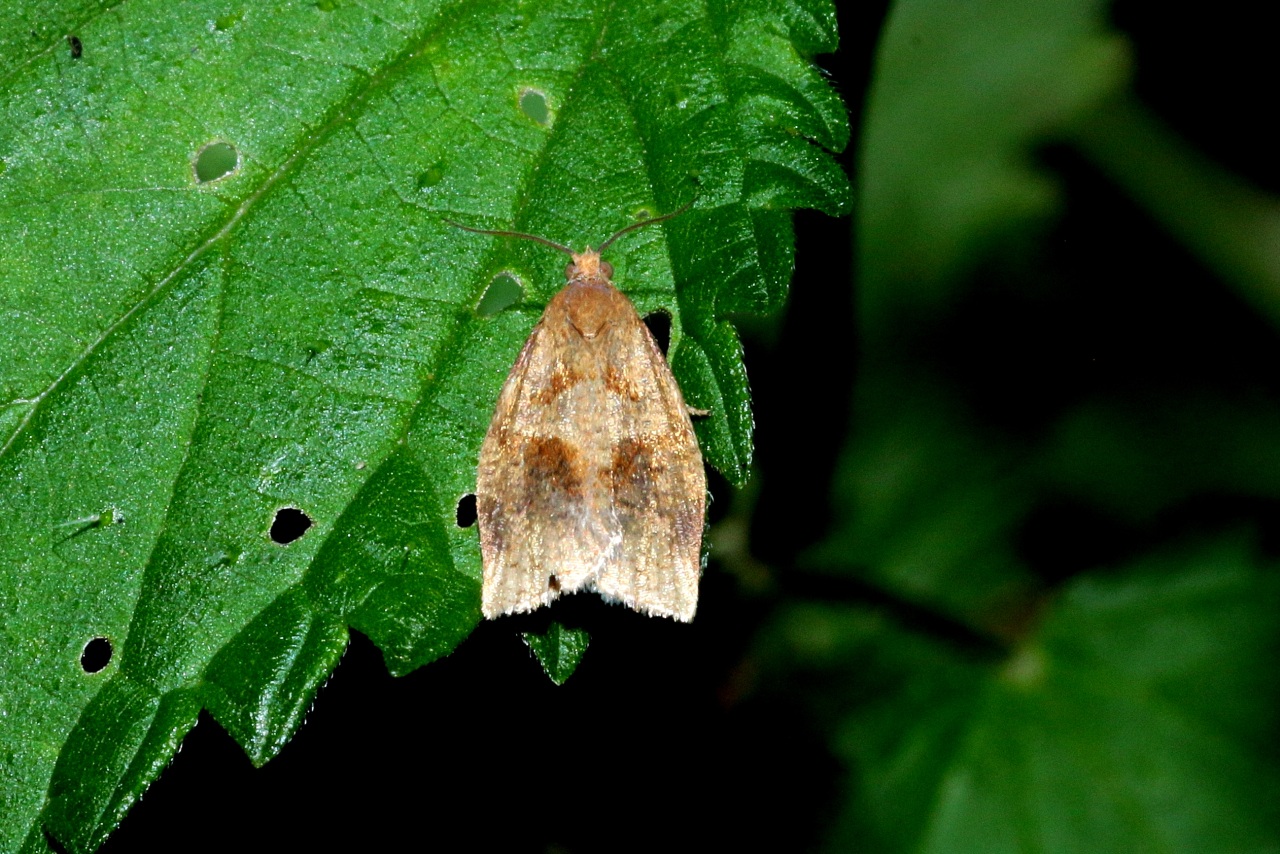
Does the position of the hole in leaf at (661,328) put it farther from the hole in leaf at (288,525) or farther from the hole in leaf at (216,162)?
the hole in leaf at (288,525)

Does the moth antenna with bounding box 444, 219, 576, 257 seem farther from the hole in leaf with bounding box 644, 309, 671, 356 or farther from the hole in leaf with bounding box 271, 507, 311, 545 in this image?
the hole in leaf with bounding box 644, 309, 671, 356

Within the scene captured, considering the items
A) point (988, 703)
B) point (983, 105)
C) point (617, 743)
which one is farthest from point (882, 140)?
point (617, 743)

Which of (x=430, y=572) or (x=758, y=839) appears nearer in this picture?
(x=430, y=572)

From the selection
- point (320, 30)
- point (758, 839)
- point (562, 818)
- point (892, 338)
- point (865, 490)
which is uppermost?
point (320, 30)

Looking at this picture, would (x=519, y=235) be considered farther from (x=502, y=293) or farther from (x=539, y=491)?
(x=539, y=491)

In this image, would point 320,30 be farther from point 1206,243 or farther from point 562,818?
point 1206,243

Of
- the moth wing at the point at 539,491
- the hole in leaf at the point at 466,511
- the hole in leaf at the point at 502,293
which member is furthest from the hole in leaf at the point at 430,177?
the hole in leaf at the point at 466,511

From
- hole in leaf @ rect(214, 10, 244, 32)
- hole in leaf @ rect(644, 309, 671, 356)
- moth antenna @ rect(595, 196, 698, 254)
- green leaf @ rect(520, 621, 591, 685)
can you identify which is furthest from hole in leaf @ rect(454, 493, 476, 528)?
hole in leaf @ rect(644, 309, 671, 356)

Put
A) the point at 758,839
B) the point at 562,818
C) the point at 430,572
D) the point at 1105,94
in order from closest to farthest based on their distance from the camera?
the point at 430,572
the point at 562,818
the point at 758,839
the point at 1105,94
